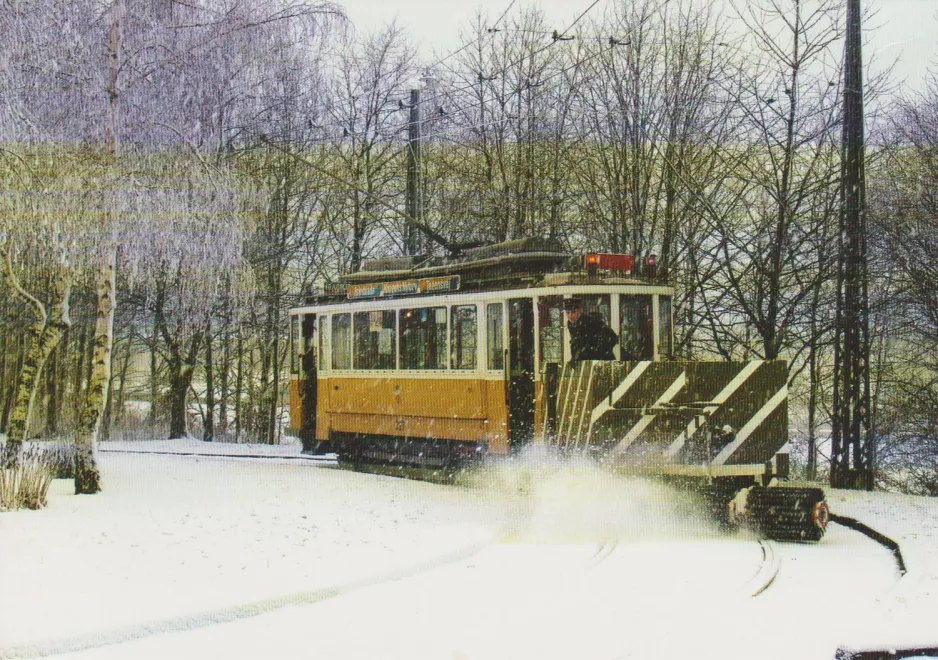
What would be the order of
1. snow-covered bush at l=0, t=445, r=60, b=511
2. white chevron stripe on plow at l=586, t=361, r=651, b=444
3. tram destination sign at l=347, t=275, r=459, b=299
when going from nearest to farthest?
snow-covered bush at l=0, t=445, r=60, b=511
white chevron stripe on plow at l=586, t=361, r=651, b=444
tram destination sign at l=347, t=275, r=459, b=299

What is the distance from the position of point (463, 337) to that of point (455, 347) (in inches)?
8.9

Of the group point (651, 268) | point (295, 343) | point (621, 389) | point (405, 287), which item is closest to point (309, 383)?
point (295, 343)

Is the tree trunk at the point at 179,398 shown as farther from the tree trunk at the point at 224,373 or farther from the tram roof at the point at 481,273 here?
the tram roof at the point at 481,273

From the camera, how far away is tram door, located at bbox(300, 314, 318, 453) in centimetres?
1864

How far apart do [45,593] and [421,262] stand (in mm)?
10219

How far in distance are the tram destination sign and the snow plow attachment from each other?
3.96 metres

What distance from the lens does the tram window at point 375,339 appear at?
53.7 feet

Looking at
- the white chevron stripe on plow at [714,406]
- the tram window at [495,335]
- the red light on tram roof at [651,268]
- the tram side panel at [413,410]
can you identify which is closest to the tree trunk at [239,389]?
the tram side panel at [413,410]

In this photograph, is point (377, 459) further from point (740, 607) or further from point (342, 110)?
point (342, 110)

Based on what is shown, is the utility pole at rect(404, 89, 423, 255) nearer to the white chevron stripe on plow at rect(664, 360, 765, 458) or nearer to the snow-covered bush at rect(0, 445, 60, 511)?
the white chevron stripe on plow at rect(664, 360, 765, 458)

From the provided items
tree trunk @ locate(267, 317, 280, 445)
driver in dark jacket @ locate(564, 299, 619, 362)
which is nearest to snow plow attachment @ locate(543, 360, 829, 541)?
driver in dark jacket @ locate(564, 299, 619, 362)

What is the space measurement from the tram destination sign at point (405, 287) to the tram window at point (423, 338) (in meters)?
0.31

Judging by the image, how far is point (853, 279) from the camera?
1438 centimetres

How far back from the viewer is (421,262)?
17031 millimetres
